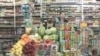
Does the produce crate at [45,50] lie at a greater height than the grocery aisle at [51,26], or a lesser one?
lesser

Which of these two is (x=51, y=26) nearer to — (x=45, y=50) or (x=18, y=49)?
(x=45, y=50)

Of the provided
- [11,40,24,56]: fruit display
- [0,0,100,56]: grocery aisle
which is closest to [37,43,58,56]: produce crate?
[0,0,100,56]: grocery aisle

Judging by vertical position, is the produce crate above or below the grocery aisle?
below

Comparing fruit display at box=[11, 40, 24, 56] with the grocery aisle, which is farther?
the grocery aisle

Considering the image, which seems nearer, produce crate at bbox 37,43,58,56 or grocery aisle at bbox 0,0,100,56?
produce crate at bbox 37,43,58,56

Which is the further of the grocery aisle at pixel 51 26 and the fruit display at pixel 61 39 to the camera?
the grocery aisle at pixel 51 26

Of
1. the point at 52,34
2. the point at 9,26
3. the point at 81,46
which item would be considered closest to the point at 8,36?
the point at 9,26

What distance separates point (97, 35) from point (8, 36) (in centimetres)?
126

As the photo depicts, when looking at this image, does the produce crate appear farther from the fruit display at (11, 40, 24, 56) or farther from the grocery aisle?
the fruit display at (11, 40, 24, 56)

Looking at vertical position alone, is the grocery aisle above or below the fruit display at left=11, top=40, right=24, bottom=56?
above

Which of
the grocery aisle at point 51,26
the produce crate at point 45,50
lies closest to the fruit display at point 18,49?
the grocery aisle at point 51,26

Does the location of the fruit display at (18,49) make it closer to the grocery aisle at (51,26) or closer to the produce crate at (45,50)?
the grocery aisle at (51,26)

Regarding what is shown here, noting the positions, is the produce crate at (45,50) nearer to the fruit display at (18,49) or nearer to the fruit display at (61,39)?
the fruit display at (61,39)

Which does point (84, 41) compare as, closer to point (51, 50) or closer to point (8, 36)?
point (51, 50)
